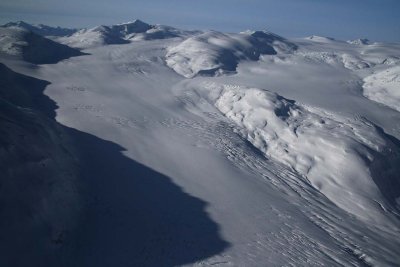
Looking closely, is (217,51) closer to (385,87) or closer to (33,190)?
(385,87)

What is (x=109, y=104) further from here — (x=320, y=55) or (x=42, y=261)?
(x=320, y=55)

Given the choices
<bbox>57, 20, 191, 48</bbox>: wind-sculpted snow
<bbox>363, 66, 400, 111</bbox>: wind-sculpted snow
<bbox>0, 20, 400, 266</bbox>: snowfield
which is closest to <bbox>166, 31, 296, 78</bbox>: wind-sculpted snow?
<bbox>0, 20, 400, 266</bbox>: snowfield

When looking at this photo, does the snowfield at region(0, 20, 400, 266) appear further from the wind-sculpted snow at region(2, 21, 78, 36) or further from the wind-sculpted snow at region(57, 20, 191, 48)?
the wind-sculpted snow at region(2, 21, 78, 36)

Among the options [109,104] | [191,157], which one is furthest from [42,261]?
[109,104]

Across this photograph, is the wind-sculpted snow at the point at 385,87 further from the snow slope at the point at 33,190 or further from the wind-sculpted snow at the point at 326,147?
the snow slope at the point at 33,190

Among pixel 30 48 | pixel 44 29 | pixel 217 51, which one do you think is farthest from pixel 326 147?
pixel 44 29

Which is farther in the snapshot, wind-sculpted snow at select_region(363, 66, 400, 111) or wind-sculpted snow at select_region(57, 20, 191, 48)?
wind-sculpted snow at select_region(57, 20, 191, 48)
